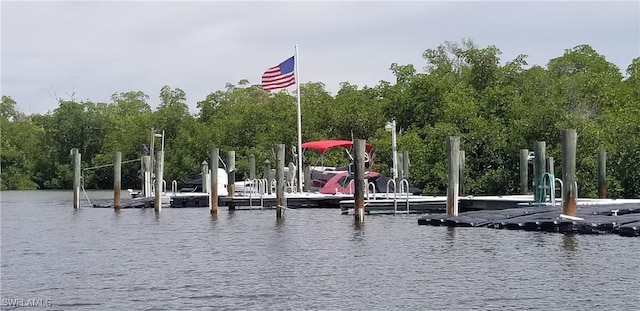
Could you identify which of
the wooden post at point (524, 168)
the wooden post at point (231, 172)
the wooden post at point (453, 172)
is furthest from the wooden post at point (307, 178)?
the wooden post at point (453, 172)

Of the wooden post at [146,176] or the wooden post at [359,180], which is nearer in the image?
the wooden post at [359,180]

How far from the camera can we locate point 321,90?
355ft

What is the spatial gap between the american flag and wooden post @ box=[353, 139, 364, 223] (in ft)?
→ 49.6

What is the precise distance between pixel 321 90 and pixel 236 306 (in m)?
89.2

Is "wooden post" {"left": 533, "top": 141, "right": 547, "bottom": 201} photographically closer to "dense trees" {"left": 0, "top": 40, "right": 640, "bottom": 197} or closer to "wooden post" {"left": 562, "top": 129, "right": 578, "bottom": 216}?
"wooden post" {"left": 562, "top": 129, "right": 578, "bottom": 216}

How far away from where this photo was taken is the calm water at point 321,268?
65.9 feet

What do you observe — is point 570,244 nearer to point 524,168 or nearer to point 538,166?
point 538,166

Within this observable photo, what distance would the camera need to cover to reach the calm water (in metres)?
20.1

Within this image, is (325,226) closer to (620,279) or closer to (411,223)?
(411,223)

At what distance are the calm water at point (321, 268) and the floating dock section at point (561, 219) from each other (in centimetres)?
34

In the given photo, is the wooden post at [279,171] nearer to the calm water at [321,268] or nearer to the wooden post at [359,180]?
the calm water at [321,268]

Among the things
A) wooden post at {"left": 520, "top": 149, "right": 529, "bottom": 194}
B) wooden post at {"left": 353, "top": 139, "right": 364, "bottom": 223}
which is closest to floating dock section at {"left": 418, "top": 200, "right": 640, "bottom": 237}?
wooden post at {"left": 353, "top": 139, "right": 364, "bottom": 223}

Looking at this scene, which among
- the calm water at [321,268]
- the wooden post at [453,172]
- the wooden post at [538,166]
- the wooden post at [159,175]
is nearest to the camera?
the calm water at [321,268]

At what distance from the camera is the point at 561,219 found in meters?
30.5
